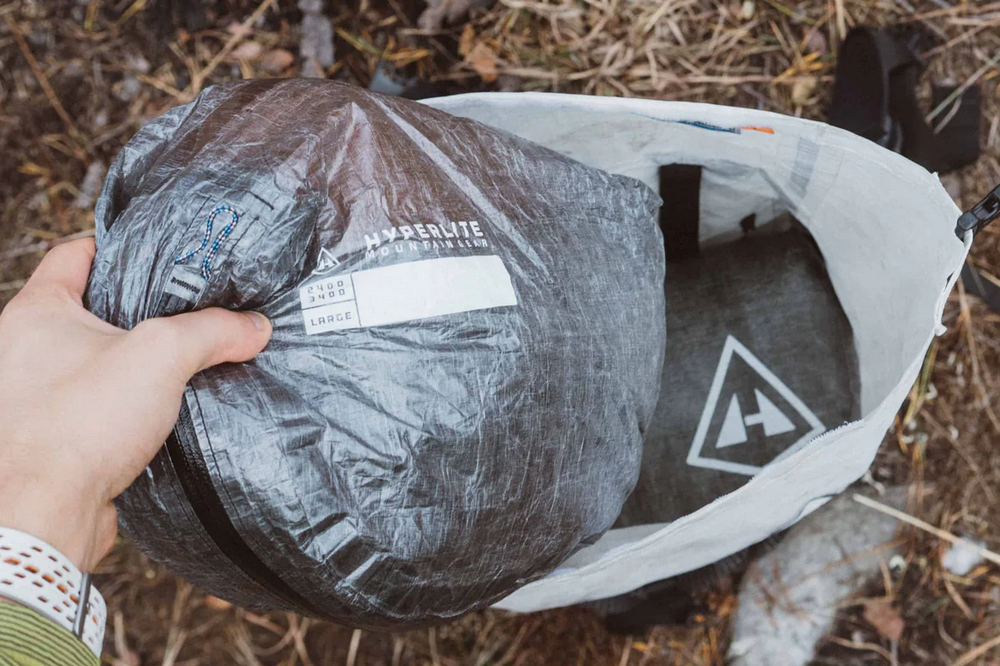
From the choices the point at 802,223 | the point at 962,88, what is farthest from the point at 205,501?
the point at 962,88

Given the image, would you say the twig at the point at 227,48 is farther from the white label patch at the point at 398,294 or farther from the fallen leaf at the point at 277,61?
the white label patch at the point at 398,294

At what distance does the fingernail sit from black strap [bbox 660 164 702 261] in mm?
559

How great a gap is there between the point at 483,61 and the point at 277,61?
1.23 feet

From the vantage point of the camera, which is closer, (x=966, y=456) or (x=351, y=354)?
(x=351, y=354)

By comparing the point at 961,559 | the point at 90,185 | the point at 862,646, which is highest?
the point at 90,185

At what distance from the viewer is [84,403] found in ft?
1.48

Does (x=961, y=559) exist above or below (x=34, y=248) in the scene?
below

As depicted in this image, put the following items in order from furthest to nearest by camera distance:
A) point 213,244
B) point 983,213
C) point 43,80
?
point 43,80
point 983,213
point 213,244

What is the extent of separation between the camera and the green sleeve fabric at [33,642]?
0.38 meters

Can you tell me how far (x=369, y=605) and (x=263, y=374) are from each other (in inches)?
8.7

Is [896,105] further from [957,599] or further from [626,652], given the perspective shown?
[626,652]

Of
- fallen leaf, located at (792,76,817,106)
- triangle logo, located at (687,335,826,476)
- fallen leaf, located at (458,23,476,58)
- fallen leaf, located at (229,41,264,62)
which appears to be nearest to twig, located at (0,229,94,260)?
fallen leaf, located at (229,41,264,62)

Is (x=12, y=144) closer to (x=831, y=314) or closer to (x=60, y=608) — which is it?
(x=60, y=608)

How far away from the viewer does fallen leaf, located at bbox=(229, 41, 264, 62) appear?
1227 millimetres
